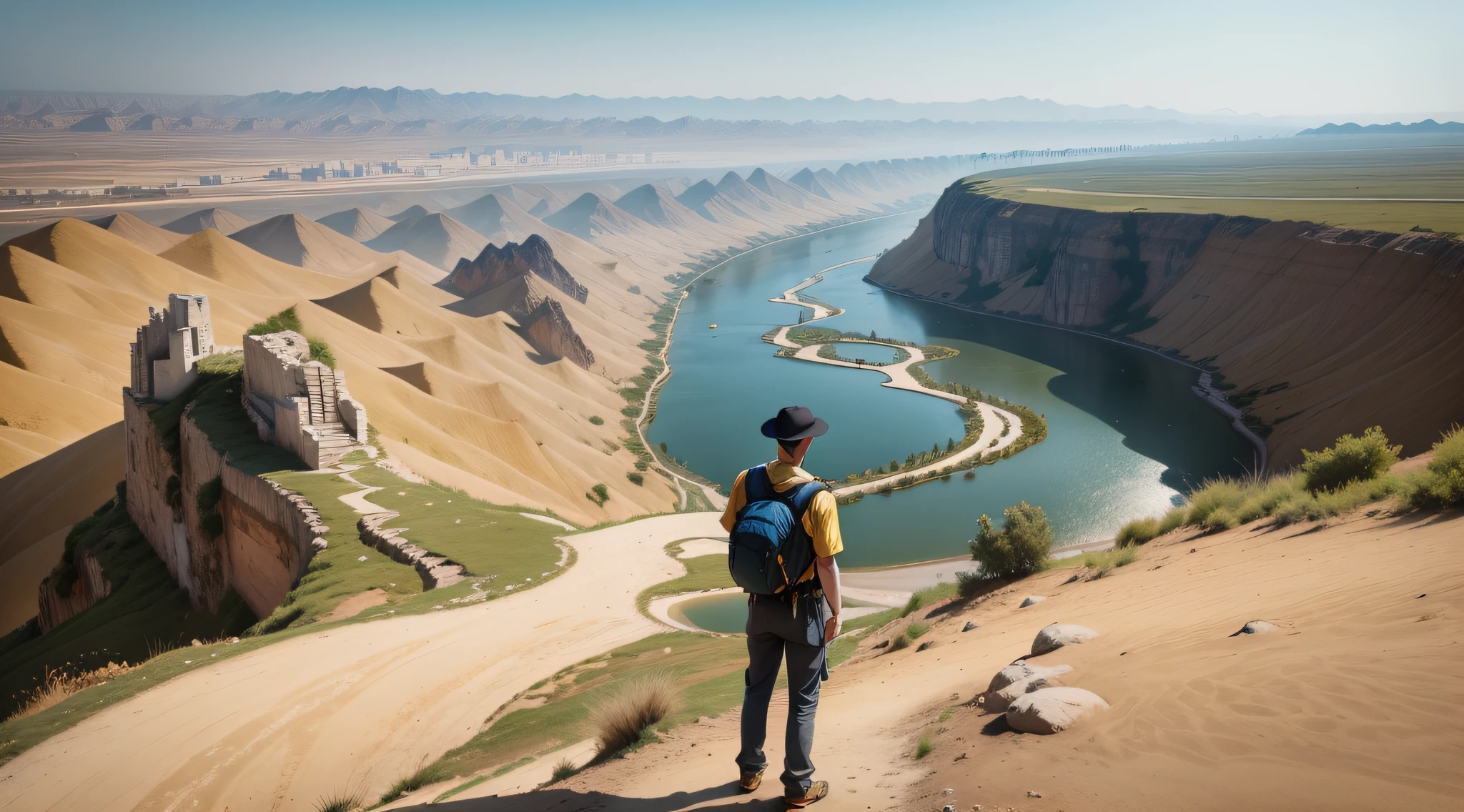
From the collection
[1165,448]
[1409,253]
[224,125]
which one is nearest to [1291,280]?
[1409,253]

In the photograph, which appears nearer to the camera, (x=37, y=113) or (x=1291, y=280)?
(x=1291, y=280)

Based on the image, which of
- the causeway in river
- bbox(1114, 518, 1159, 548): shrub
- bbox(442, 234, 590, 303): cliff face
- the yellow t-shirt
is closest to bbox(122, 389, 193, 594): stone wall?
the causeway in river

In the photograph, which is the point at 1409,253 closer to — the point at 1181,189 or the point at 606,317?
the point at 606,317

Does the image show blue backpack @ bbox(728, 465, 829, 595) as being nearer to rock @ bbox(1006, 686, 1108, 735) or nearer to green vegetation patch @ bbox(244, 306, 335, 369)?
rock @ bbox(1006, 686, 1108, 735)

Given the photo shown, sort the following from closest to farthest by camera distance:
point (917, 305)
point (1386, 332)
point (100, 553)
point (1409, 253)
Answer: point (100, 553) → point (1386, 332) → point (1409, 253) → point (917, 305)

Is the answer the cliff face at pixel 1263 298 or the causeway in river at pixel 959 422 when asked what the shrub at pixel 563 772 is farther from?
the cliff face at pixel 1263 298

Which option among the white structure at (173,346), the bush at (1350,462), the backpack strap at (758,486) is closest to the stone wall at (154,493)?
the white structure at (173,346)
